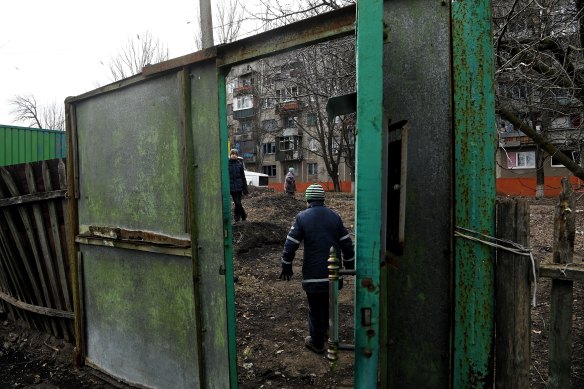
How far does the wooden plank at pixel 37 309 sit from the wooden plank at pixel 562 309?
422cm

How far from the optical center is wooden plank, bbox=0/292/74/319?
4.33 m

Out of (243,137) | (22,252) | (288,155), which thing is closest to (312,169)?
(288,155)

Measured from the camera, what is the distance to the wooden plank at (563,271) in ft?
6.84

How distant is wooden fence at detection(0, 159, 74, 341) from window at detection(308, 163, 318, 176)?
40.2 m

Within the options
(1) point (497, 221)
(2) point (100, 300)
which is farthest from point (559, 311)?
(2) point (100, 300)

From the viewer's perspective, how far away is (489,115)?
191cm

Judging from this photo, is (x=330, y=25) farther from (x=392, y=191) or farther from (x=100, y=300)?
(x=100, y=300)

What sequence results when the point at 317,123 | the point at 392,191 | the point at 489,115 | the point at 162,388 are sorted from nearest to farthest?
the point at 392,191
the point at 489,115
the point at 162,388
the point at 317,123

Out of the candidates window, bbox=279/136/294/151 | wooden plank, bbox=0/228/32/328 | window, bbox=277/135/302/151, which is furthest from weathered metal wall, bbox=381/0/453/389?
window, bbox=279/136/294/151

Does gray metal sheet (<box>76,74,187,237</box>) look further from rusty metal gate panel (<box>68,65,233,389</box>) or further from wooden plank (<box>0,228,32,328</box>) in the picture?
wooden plank (<box>0,228,32,328</box>)

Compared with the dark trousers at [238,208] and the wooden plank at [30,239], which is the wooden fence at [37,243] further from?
the dark trousers at [238,208]

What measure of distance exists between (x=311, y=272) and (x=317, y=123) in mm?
25183

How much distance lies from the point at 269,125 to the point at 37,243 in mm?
41305

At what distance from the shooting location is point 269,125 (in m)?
45.2
